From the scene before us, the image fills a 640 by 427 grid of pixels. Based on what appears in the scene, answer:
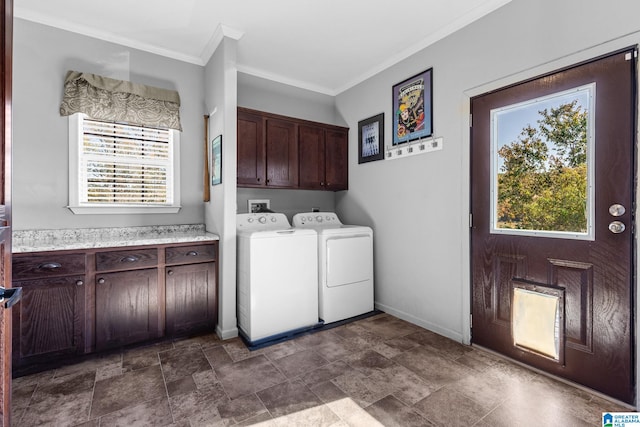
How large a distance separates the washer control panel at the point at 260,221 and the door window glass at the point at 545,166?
2064 millimetres

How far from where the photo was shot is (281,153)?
3480mm

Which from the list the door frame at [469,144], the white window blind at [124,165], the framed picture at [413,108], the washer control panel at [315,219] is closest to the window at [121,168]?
the white window blind at [124,165]

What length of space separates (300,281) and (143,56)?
2660 millimetres

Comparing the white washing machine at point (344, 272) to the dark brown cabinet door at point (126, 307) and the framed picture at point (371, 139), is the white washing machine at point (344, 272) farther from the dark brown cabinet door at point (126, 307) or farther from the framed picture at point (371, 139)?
the dark brown cabinet door at point (126, 307)

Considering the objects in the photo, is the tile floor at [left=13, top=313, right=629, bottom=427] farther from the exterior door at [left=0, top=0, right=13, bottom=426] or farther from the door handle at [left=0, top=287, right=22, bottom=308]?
the door handle at [left=0, top=287, right=22, bottom=308]

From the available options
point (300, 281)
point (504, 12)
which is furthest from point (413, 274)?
point (504, 12)

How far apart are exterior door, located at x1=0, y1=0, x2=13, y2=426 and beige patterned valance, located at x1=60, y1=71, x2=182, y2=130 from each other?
6.08 feet

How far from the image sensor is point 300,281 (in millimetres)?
2902

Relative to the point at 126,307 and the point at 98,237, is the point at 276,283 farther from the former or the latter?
the point at 98,237

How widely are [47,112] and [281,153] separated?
2076mm

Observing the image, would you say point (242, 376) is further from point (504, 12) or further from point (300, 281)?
point (504, 12)

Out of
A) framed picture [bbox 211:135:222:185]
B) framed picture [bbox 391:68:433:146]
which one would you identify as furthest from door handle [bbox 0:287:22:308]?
→ framed picture [bbox 391:68:433:146]

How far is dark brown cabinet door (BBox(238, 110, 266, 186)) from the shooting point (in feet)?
10.5

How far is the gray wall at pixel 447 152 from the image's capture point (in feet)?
6.48
